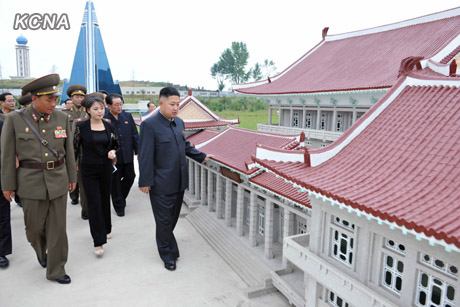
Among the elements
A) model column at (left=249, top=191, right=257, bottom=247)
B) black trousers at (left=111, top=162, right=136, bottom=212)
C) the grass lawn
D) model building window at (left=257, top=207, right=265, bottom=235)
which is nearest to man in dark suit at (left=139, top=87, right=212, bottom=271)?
model column at (left=249, top=191, right=257, bottom=247)

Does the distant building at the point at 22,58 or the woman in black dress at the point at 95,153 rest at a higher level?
the distant building at the point at 22,58

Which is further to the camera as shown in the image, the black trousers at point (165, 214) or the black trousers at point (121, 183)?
the black trousers at point (121, 183)

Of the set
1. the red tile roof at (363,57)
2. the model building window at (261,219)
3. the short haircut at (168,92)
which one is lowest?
the model building window at (261,219)

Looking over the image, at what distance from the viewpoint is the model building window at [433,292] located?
10.7 feet

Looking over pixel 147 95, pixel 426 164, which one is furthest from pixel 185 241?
pixel 147 95

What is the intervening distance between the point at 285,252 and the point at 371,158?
75.3 inches

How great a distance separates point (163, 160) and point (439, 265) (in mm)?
3803

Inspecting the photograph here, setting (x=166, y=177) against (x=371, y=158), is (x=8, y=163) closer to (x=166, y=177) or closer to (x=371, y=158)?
(x=166, y=177)

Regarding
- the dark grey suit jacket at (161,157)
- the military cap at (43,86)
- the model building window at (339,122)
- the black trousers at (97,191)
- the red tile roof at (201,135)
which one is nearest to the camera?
the military cap at (43,86)

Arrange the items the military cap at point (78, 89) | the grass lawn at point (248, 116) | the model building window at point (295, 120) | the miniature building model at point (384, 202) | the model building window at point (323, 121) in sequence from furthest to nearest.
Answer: the grass lawn at point (248, 116) → the model building window at point (295, 120) → the model building window at point (323, 121) → the military cap at point (78, 89) → the miniature building model at point (384, 202)

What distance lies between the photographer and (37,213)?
465 cm

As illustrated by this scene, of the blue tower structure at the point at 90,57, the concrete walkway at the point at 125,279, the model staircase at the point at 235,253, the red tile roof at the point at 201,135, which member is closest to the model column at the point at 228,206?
the model staircase at the point at 235,253

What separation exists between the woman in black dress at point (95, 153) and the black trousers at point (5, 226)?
1.23 m

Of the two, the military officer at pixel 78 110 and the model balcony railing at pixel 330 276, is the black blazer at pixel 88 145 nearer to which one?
the military officer at pixel 78 110
